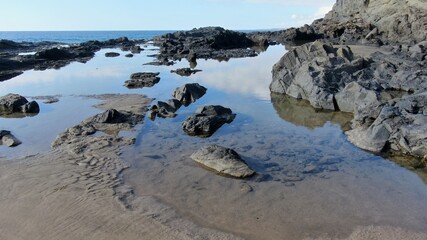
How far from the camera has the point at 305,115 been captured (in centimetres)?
1683

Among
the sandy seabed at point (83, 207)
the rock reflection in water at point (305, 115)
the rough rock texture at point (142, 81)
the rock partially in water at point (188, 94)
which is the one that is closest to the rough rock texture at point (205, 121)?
the rock reflection in water at point (305, 115)

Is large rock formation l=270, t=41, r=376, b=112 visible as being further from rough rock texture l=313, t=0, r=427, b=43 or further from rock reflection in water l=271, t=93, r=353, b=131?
rough rock texture l=313, t=0, r=427, b=43

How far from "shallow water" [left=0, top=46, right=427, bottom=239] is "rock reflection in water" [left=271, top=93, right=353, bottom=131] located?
0.04 meters

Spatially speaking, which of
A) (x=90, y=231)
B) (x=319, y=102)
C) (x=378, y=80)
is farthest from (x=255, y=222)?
(x=378, y=80)

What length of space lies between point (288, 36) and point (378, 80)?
171ft

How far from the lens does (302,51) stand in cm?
2484

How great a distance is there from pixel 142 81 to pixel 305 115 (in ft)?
41.6

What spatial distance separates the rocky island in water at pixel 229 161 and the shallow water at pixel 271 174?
0.05m

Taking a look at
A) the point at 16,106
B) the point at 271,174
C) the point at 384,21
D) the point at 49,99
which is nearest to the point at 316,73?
the point at 271,174

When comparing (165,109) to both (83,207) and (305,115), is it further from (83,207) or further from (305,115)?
(83,207)

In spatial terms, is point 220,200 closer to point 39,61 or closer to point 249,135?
point 249,135

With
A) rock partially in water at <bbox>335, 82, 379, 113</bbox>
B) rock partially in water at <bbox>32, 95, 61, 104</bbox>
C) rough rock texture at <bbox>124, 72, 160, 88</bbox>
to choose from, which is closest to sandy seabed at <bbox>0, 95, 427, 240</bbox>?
rock partially in water at <bbox>32, 95, 61, 104</bbox>

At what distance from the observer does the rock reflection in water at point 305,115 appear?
50.8ft

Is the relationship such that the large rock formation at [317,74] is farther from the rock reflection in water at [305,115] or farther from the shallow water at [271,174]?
the shallow water at [271,174]
